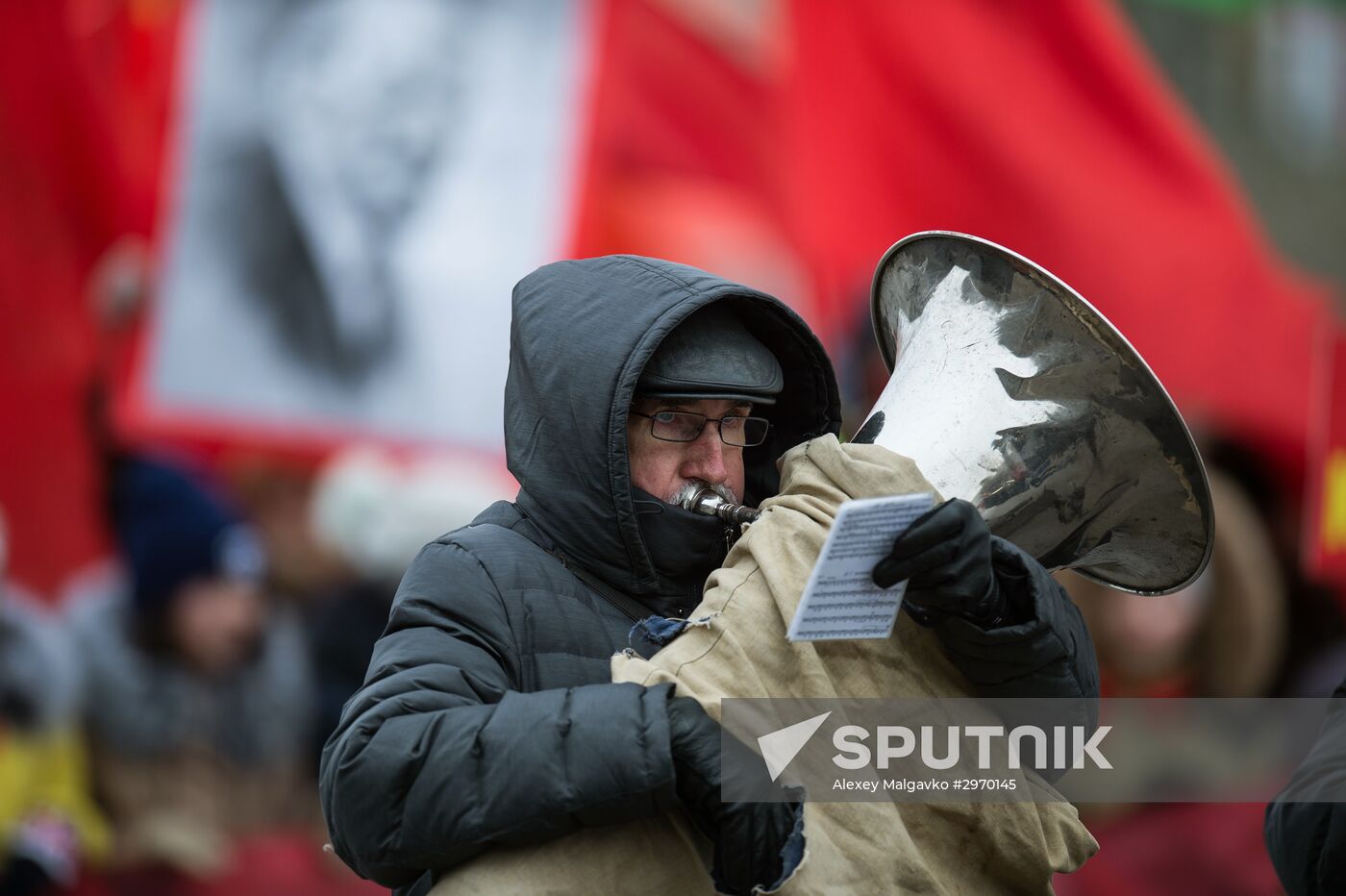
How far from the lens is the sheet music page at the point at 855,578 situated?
248 centimetres

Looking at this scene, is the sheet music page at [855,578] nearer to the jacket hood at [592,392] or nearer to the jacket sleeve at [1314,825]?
the jacket hood at [592,392]

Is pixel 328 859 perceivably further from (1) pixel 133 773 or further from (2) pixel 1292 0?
(2) pixel 1292 0

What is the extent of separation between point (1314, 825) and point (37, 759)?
17.0 feet

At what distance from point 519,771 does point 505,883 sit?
0.55ft

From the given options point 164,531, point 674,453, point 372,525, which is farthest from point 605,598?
point 164,531

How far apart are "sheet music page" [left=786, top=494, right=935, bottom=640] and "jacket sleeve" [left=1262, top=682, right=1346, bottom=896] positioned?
1.03 m

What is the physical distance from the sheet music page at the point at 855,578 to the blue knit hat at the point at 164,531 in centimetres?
521

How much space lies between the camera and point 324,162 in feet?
24.6

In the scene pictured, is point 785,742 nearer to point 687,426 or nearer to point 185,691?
point 687,426

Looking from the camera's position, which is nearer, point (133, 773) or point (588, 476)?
point (588, 476)

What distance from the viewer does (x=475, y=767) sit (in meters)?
2.53

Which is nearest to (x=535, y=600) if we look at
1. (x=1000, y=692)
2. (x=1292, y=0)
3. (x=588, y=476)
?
(x=588, y=476)

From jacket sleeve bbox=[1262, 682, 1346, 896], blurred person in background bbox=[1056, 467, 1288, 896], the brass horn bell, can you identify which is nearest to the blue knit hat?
blurred person in background bbox=[1056, 467, 1288, 896]

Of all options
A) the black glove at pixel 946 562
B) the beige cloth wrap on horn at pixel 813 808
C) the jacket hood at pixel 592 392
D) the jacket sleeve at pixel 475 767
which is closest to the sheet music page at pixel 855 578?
the black glove at pixel 946 562
